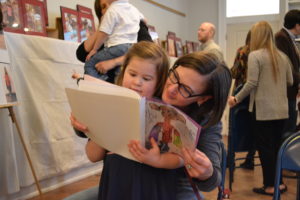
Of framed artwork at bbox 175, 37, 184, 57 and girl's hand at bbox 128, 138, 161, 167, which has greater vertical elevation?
framed artwork at bbox 175, 37, 184, 57

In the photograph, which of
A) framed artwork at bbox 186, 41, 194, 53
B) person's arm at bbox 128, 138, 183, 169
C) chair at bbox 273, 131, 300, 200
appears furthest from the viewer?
framed artwork at bbox 186, 41, 194, 53

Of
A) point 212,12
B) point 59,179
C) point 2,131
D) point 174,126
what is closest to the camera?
point 174,126

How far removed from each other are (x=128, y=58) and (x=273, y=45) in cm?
192

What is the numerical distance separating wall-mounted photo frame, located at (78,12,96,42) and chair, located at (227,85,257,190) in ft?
5.03

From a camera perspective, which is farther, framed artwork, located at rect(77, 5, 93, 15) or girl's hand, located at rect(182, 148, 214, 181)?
framed artwork, located at rect(77, 5, 93, 15)

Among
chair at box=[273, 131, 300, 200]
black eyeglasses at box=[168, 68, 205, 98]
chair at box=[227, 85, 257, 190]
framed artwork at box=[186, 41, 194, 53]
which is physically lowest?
chair at box=[227, 85, 257, 190]

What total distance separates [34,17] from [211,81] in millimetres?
2314

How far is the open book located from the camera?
0.74m

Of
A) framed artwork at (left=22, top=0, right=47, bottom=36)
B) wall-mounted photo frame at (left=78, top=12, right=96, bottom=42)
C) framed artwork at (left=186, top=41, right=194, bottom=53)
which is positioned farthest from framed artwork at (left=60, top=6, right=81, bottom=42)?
framed artwork at (left=186, top=41, right=194, bottom=53)

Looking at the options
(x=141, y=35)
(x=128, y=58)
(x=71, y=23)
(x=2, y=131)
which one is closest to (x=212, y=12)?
(x=71, y=23)

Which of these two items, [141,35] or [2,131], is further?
[2,131]

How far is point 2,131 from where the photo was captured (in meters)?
2.46

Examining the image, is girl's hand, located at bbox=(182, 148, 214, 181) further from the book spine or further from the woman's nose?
the woman's nose

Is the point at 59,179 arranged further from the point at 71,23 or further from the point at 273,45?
the point at 273,45
